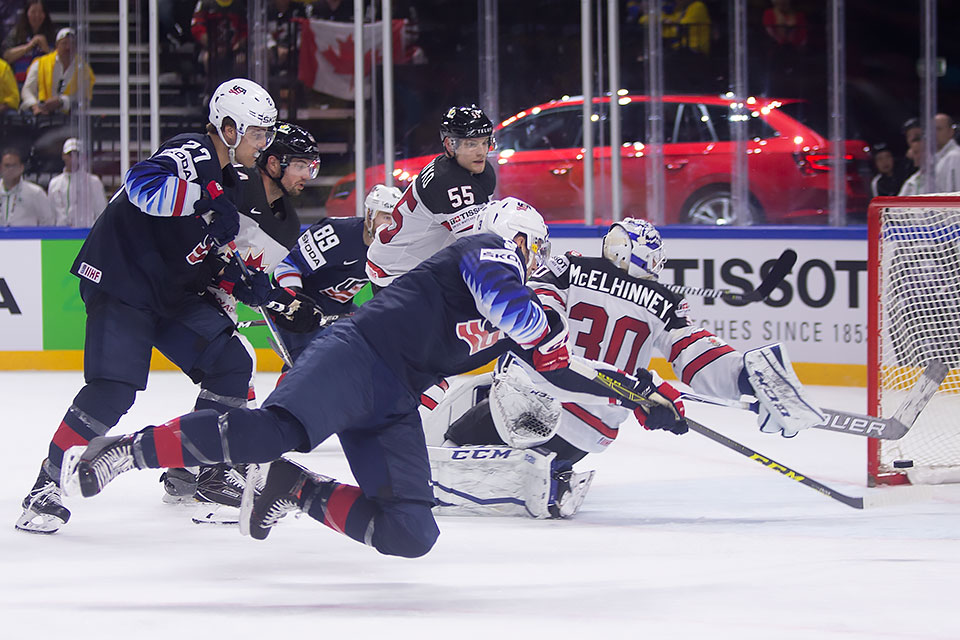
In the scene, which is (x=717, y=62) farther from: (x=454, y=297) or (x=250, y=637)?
(x=250, y=637)

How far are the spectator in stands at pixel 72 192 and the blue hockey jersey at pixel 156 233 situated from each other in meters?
3.83

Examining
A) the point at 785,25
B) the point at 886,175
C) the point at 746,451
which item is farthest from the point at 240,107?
the point at 785,25

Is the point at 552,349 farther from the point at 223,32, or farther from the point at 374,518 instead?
the point at 223,32

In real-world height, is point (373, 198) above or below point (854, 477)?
above

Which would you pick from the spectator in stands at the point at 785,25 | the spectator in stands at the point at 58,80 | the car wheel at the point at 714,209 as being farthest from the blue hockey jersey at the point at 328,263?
the spectator in stands at the point at 785,25

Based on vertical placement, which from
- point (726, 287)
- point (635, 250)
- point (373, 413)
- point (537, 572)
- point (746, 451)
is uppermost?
point (635, 250)

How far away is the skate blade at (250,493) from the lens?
283 cm

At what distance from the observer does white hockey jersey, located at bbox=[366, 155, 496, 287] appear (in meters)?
4.10

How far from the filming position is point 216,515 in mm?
3533

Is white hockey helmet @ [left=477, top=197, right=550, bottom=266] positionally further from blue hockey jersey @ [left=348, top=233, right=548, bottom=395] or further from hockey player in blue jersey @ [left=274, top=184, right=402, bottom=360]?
hockey player in blue jersey @ [left=274, top=184, right=402, bottom=360]

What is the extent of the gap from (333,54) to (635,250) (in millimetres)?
4125

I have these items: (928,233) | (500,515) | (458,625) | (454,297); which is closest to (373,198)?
(500,515)

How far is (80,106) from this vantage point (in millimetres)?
7074

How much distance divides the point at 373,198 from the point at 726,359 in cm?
149
